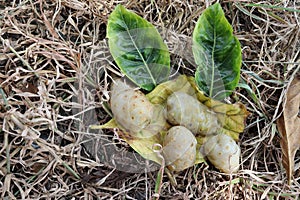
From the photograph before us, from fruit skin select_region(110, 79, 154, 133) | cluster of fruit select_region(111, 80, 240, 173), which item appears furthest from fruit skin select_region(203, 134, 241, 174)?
fruit skin select_region(110, 79, 154, 133)

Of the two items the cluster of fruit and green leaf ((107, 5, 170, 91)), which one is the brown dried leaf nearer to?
the cluster of fruit

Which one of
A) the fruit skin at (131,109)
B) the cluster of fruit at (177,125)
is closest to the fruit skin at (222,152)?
the cluster of fruit at (177,125)

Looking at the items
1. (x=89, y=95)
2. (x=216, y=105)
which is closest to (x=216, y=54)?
(x=216, y=105)

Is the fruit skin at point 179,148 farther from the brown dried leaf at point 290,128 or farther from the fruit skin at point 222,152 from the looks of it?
the brown dried leaf at point 290,128

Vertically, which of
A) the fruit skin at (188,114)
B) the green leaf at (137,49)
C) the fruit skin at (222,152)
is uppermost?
the green leaf at (137,49)

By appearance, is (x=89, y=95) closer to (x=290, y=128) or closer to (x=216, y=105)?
(x=216, y=105)
